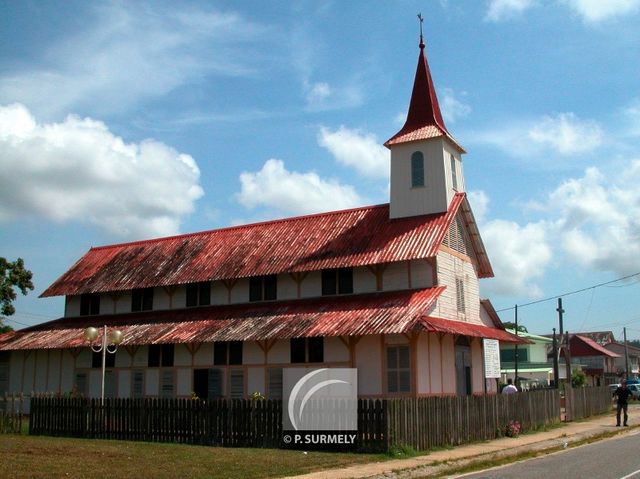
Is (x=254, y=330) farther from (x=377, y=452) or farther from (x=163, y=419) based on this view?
(x=377, y=452)

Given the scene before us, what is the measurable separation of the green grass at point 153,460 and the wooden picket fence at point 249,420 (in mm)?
899

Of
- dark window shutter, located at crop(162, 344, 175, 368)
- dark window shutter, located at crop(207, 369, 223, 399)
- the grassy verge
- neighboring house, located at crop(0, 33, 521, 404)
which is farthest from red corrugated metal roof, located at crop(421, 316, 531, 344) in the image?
dark window shutter, located at crop(162, 344, 175, 368)

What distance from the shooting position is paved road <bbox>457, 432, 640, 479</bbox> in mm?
14191

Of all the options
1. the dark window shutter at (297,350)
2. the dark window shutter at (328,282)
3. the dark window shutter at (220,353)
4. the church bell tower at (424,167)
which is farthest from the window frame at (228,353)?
the church bell tower at (424,167)

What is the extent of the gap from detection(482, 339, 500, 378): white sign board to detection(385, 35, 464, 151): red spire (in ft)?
30.8

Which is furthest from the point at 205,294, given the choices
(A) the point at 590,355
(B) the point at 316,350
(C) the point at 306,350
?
(A) the point at 590,355

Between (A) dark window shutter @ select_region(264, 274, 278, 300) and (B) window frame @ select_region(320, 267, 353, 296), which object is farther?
(A) dark window shutter @ select_region(264, 274, 278, 300)

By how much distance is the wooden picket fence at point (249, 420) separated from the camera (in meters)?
19.1

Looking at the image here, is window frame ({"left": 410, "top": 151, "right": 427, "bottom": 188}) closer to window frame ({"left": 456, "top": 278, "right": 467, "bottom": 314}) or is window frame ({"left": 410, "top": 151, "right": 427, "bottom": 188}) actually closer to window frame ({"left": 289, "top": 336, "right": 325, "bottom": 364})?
window frame ({"left": 456, "top": 278, "right": 467, "bottom": 314})

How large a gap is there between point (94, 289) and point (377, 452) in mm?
23445

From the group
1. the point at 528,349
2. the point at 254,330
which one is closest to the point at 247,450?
the point at 254,330

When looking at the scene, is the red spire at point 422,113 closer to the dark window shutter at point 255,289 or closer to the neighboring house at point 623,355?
the dark window shutter at point 255,289

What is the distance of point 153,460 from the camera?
55.0ft

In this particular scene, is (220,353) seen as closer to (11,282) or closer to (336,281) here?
(336,281)
